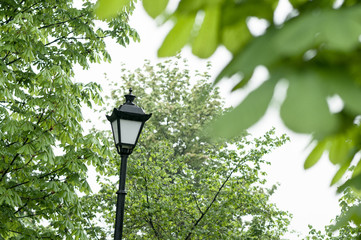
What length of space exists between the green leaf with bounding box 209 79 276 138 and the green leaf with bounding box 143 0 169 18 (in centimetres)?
35

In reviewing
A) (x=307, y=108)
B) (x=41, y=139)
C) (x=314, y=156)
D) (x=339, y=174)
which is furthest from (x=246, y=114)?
(x=41, y=139)

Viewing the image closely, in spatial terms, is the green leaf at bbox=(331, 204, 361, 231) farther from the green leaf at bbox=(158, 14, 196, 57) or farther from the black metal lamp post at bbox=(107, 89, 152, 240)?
the black metal lamp post at bbox=(107, 89, 152, 240)

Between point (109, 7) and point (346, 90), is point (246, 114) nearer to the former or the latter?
point (346, 90)

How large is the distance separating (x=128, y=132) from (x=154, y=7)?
18.0 ft

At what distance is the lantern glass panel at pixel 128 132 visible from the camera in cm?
632

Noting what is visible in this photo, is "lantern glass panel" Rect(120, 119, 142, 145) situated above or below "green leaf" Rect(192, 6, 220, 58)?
above

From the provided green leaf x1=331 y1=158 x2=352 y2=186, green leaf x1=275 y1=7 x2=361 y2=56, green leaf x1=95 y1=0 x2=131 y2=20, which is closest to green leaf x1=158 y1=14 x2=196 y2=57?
green leaf x1=95 y1=0 x2=131 y2=20

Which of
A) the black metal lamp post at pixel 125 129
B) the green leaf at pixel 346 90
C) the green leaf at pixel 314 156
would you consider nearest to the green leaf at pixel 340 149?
the green leaf at pixel 314 156

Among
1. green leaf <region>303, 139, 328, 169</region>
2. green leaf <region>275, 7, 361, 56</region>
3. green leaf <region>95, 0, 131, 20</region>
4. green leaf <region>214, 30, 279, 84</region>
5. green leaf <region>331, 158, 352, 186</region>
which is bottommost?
green leaf <region>275, 7, 361, 56</region>

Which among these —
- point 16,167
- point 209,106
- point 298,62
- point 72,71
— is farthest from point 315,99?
point 209,106

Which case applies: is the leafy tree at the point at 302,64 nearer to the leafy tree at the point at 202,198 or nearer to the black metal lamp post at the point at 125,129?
the black metal lamp post at the point at 125,129

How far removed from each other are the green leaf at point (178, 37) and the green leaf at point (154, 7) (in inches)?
1.9

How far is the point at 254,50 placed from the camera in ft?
2.38

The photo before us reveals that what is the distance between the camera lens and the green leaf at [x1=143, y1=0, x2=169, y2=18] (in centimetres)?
92
